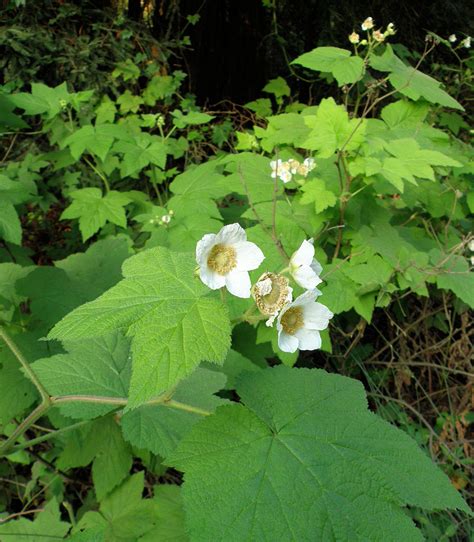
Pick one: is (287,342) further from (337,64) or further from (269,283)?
(337,64)

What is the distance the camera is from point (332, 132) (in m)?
1.97

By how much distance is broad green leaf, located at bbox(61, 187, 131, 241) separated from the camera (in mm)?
2471

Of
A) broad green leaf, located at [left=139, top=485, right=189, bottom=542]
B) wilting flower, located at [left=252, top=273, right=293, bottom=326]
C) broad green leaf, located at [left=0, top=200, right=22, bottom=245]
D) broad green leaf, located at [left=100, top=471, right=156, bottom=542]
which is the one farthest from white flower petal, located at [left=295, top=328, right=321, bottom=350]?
broad green leaf, located at [left=0, top=200, right=22, bottom=245]

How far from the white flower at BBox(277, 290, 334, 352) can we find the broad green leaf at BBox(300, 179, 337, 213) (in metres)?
1.01

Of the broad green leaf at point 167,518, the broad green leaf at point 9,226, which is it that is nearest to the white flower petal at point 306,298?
the broad green leaf at point 167,518

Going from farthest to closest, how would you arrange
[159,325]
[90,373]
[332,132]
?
[332,132]
[90,373]
[159,325]

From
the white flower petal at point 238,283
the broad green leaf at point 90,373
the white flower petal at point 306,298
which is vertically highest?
the white flower petal at point 238,283

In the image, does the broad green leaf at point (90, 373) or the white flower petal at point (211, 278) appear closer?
the white flower petal at point (211, 278)

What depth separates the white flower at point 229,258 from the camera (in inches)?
32.2

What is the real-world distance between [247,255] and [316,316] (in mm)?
174

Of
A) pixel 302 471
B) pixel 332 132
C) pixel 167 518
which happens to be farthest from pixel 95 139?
pixel 302 471

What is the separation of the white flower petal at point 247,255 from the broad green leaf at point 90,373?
0.41 metres

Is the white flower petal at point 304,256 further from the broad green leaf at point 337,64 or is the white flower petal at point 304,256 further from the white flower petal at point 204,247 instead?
the broad green leaf at point 337,64

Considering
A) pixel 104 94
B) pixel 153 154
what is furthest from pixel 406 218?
pixel 104 94
